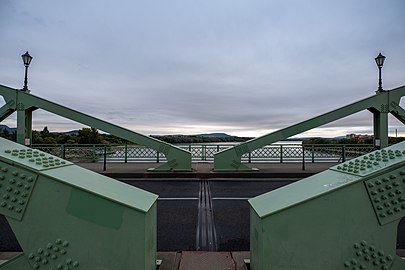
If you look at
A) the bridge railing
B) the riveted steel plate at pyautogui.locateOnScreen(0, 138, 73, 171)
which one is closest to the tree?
the bridge railing

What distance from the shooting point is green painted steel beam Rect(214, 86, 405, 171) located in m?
12.2

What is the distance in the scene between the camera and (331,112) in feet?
39.7

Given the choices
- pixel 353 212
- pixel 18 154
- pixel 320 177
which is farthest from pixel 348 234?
pixel 18 154

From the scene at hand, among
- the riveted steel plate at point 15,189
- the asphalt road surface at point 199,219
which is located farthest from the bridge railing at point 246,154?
the riveted steel plate at point 15,189

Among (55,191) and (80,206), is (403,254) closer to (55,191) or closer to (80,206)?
(80,206)

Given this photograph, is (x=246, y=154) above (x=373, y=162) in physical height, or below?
below

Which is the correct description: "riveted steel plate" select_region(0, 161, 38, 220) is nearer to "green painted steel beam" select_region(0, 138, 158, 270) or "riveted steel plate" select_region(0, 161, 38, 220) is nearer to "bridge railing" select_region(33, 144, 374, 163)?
"green painted steel beam" select_region(0, 138, 158, 270)

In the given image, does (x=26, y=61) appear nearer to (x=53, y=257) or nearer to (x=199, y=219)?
(x=199, y=219)

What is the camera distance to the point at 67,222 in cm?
230

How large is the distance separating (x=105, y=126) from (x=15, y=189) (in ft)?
33.8

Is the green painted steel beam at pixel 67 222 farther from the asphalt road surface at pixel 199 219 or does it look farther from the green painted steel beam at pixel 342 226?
the asphalt road surface at pixel 199 219

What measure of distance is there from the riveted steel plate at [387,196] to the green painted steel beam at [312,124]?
32.3 ft

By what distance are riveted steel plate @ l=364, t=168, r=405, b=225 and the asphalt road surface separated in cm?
235

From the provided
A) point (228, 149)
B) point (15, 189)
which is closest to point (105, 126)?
point (228, 149)
